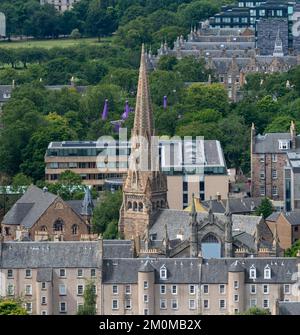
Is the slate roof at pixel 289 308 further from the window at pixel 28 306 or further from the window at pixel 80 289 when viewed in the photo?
the window at pixel 28 306

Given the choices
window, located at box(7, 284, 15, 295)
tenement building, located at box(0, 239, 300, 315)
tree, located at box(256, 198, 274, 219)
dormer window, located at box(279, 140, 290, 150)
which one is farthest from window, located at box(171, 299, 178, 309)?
dormer window, located at box(279, 140, 290, 150)

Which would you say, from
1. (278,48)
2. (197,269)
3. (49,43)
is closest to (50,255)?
(197,269)

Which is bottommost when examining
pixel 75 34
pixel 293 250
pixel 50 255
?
pixel 293 250

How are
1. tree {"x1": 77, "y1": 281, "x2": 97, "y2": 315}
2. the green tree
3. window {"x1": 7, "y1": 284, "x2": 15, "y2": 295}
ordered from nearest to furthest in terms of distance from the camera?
1. tree {"x1": 77, "y1": 281, "x2": 97, "y2": 315}
2. window {"x1": 7, "y1": 284, "x2": 15, "y2": 295}
3. the green tree

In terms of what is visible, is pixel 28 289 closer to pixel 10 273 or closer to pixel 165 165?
pixel 10 273

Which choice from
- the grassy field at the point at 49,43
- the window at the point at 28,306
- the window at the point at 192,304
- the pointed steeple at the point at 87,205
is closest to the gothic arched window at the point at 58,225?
the pointed steeple at the point at 87,205

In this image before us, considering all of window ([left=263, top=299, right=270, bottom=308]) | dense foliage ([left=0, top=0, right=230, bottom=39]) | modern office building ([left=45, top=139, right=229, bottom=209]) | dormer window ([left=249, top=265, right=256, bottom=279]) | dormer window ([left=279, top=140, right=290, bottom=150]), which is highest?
dense foliage ([left=0, top=0, right=230, bottom=39])

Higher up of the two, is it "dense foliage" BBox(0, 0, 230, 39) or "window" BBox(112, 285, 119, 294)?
"dense foliage" BBox(0, 0, 230, 39)

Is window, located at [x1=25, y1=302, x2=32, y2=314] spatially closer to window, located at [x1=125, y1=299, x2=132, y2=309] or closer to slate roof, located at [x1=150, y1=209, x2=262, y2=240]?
window, located at [x1=125, y1=299, x2=132, y2=309]

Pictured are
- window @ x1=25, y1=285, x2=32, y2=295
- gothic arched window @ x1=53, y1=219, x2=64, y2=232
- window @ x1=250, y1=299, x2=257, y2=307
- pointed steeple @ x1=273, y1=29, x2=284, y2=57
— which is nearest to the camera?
window @ x1=250, y1=299, x2=257, y2=307
